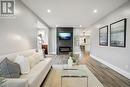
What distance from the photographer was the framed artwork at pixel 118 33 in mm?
4590

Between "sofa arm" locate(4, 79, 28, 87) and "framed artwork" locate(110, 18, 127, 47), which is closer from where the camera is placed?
"sofa arm" locate(4, 79, 28, 87)

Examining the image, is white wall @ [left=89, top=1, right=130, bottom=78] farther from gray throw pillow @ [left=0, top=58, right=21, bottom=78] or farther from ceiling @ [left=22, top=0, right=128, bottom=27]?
gray throw pillow @ [left=0, top=58, right=21, bottom=78]

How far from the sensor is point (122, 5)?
15.5 feet

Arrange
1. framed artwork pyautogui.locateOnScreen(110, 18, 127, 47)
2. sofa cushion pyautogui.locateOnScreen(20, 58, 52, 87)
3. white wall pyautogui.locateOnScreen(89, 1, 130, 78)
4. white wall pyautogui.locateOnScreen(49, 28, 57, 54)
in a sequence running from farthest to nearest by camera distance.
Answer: white wall pyautogui.locateOnScreen(49, 28, 57, 54) → framed artwork pyautogui.locateOnScreen(110, 18, 127, 47) → white wall pyautogui.locateOnScreen(89, 1, 130, 78) → sofa cushion pyautogui.locateOnScreen(20, 58, 52, 87)

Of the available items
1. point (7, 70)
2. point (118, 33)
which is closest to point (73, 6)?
point (118, 33)

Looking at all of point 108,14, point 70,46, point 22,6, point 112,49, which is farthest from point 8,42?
point 70,46

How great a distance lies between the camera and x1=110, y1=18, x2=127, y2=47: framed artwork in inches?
181

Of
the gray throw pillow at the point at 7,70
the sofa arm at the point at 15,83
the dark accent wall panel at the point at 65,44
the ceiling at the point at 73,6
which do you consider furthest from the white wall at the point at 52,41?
the sofa arm at the point at 15,83

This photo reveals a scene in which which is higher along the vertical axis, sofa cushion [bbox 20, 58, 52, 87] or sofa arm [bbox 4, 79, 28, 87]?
Result: sofa arm [bbox 4, 79, 28, 87]

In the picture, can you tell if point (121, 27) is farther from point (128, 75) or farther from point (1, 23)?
point (1, 23)

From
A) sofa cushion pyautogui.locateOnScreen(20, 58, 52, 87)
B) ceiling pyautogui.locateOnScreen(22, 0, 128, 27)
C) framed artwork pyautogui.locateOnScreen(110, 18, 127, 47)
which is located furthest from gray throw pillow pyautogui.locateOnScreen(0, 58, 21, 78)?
framed artwork pyautogui.locateOnScreen(110, 18, 127, 47)

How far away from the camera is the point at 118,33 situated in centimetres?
500

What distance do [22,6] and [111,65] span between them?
4391mm

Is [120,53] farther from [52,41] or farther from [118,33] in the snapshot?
[52,41]
